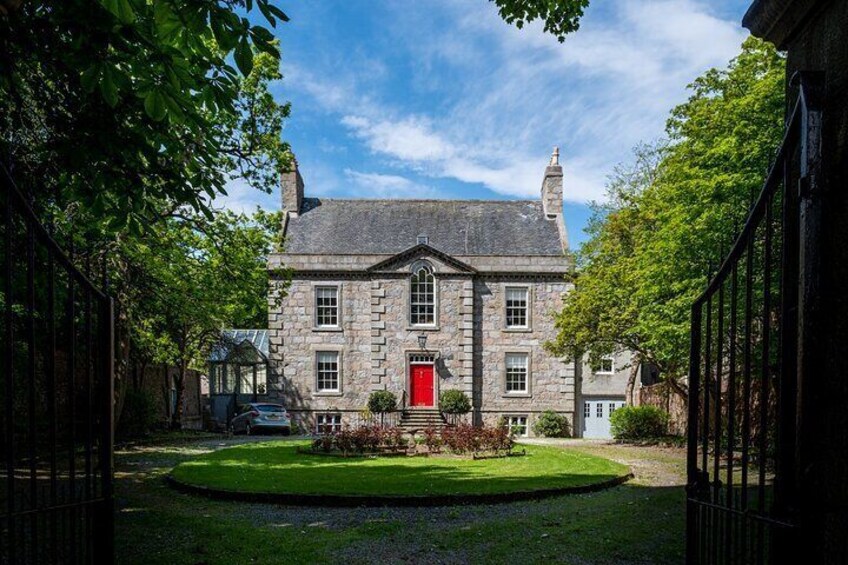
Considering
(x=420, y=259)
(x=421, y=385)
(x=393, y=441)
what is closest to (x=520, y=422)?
(x=421, y=385)

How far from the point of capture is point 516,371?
27.4 metres

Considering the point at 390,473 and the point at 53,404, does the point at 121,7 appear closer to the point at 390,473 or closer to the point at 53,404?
the point at 53,404

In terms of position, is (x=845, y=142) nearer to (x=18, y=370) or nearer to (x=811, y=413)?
(x=811, y=413)

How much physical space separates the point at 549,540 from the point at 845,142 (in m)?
6.22

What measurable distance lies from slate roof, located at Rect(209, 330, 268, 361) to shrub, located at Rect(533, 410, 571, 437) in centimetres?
1512

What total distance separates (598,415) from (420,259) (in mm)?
14210

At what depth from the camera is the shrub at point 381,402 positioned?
85.8ft

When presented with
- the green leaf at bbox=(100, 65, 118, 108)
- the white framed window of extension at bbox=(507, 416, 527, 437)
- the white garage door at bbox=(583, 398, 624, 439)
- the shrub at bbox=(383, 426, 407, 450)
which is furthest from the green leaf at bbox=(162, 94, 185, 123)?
the white garage door at bbox=(583, 398, 624, 439)

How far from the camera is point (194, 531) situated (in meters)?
7.89

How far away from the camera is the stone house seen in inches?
1063

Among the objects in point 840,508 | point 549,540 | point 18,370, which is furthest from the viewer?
point 18,370

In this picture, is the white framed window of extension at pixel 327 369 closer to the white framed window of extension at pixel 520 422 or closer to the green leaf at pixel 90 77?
the white framed window of extension at pixel 520 422

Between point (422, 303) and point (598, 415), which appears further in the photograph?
point (598, 415)

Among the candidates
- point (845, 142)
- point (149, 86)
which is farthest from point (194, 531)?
point (845, 142)
